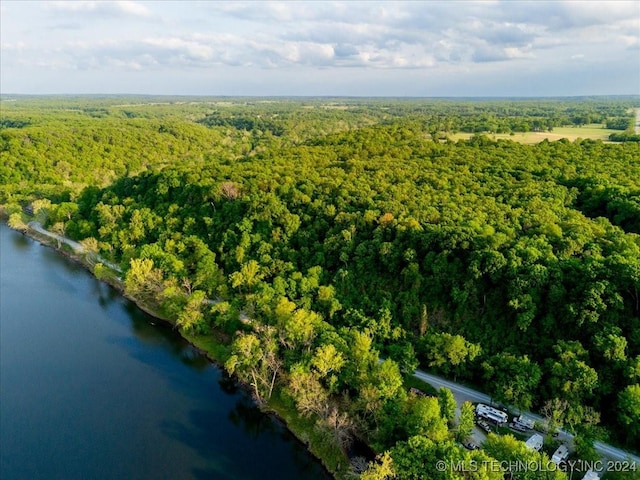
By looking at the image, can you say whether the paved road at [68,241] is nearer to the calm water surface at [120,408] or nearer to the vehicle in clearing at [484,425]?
the calm water surface at [120,408]

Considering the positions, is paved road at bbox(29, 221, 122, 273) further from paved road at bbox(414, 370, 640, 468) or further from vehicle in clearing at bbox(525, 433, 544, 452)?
vehicle in clearing at bbox(525, 433, 544, 452)

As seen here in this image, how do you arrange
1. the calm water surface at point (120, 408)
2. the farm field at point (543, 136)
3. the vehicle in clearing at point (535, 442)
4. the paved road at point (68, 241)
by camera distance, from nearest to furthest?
the vehicle in clearing at point (535, 442) < the calm water surface at point (120, 408) < the paved road at point (68, 241) < the farm field at point (543, 136)

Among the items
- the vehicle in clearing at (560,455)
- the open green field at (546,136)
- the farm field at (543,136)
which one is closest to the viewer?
the vehicle in clearing at (560,455)

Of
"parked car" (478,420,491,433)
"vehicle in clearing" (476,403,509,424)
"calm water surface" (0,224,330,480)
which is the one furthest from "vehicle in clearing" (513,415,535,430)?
"calm water surface" (0,224,330,480)

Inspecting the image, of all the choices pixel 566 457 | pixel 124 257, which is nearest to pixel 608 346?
pixel 566 457

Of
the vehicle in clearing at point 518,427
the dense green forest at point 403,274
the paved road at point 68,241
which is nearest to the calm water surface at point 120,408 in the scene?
the dense green forest at point 403,274

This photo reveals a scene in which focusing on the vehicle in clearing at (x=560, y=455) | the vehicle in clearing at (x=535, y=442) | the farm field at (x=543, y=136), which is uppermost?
the farm field at (x=543, y=136)

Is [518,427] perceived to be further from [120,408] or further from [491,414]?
[120,408]

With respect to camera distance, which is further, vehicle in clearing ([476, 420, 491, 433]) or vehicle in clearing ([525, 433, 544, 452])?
vehicle in clearing ([476, 420, 491, 433])
